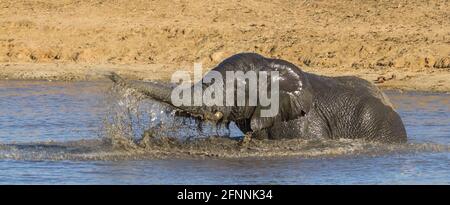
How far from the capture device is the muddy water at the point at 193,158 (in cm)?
1177

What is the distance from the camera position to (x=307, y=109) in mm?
12688

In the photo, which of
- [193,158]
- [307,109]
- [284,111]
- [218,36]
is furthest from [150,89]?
[218,36]

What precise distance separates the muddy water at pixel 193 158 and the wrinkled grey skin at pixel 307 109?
15cm

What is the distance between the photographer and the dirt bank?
850 inches

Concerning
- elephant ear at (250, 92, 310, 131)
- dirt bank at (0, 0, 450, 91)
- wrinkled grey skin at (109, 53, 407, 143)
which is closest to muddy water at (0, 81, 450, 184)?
wrinkled grey skin at (109, 53, 407, 143)

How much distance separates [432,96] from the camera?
63.1ft

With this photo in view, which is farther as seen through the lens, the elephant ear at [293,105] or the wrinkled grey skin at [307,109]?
the elephant ear at [293,105]

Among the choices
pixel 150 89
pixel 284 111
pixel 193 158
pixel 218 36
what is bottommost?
pixel 193 158

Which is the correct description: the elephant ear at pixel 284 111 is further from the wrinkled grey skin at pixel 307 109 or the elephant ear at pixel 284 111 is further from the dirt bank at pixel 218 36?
the dirt bank at pixel 218 36

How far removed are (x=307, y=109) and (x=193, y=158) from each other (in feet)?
4.37

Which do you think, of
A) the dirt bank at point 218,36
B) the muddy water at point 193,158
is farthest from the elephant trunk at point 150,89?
the dirt bank at point 218,36

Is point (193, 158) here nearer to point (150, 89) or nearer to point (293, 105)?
point (293, 105)
